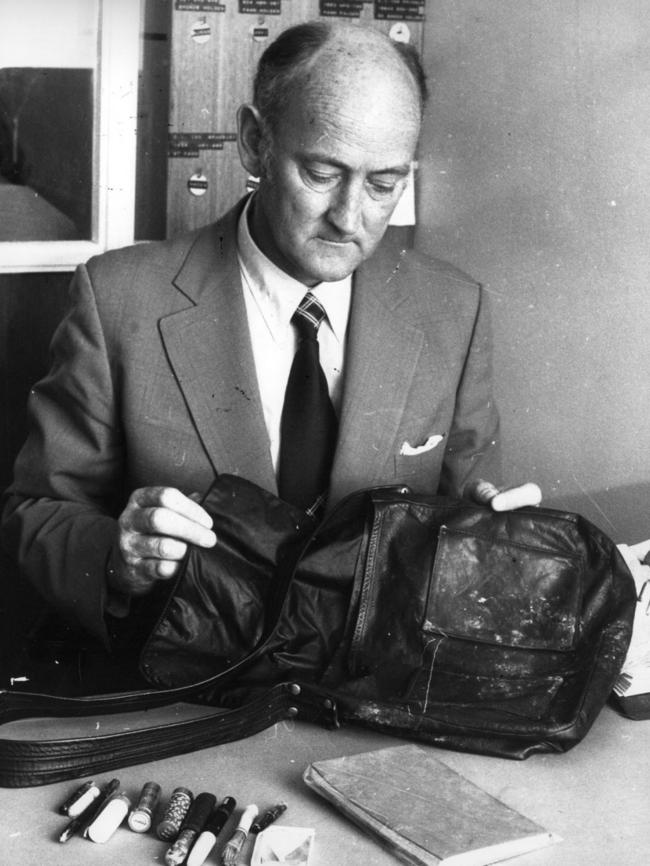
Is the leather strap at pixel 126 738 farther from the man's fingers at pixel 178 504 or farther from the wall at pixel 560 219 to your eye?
the wall at pixel 560 219

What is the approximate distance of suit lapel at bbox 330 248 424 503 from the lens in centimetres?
176

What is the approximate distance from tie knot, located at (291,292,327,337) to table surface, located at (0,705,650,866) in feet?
2.28

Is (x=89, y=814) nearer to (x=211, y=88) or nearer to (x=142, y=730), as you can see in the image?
(x=142, y=730)

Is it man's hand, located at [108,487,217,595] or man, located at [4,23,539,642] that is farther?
man, located at [4,23,539,642]

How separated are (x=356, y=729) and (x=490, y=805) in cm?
24

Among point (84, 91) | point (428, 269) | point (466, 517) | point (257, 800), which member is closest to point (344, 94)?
point (428, 269)

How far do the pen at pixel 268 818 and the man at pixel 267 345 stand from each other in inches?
19.5

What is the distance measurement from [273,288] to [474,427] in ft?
1.45

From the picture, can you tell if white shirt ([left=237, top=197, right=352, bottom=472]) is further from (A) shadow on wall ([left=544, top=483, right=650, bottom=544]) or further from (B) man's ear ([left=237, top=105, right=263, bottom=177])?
(A) shadow on wall ([left=544, top=483, right=650, bottom=544])

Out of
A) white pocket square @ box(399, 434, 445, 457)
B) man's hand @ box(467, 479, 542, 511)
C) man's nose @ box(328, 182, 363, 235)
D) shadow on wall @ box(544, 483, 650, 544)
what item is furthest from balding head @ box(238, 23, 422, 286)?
shadow on wall @ box(544, 483, 650, 544)

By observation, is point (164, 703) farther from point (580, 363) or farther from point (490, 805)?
point (580, 363)

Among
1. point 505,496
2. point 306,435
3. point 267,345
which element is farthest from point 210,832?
point 267,345

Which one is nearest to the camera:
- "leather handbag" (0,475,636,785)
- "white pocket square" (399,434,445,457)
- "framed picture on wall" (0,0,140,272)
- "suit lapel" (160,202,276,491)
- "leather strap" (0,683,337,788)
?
"leather strap" (0,683,337,788)

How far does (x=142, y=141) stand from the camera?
237cm
